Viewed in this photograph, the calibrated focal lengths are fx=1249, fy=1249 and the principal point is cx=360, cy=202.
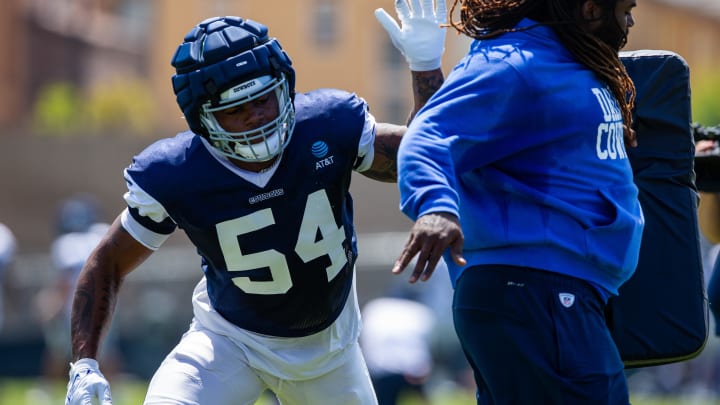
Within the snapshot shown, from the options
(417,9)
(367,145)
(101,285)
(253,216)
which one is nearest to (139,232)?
(101,285)

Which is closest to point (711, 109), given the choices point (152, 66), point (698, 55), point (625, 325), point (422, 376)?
point (698, 55)

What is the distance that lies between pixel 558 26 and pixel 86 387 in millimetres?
1800

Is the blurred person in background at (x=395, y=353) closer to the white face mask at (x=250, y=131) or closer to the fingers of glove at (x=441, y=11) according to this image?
the fingers of glove at (x=441, y=11)

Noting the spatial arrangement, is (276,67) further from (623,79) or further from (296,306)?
(623,79)

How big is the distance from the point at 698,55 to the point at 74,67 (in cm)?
2707

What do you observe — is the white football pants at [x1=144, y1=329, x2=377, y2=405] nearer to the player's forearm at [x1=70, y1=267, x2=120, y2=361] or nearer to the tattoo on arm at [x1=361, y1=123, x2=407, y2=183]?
the player's forearm at [x1=70, y1=267, x2=120, y2=361]

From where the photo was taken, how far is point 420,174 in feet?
10.0

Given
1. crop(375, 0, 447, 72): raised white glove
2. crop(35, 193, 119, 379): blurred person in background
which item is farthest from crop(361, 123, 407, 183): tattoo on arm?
crop(35, 193, 119, 379): blurred person in background

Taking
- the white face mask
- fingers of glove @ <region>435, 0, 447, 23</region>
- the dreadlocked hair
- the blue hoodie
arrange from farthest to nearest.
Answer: fingers of glove @ <region>435, 0, 447, 23</region>, the white face mask, the dreadlocked hair, the blue hoodie

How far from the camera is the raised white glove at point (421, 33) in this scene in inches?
159

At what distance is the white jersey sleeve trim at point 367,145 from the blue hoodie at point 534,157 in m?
0.73

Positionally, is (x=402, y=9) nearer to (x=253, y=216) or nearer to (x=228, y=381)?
(x=253, y=216)

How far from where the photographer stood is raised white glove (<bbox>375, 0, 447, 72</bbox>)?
404 centimetres

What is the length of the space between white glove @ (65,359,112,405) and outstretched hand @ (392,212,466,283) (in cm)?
134
